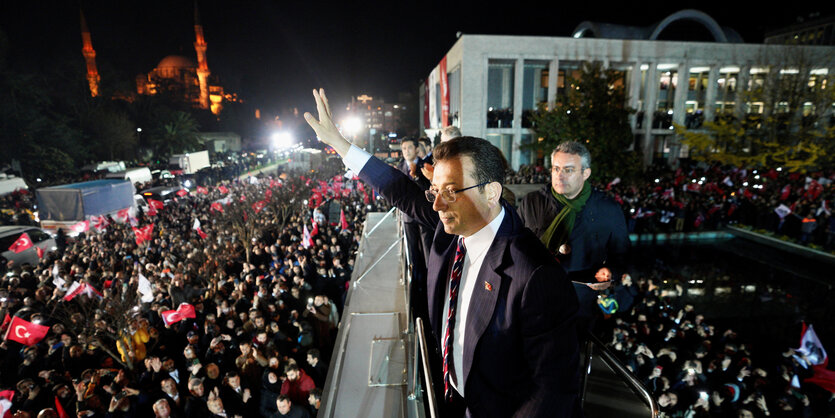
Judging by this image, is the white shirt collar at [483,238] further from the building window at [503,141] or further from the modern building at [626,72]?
the building window at [503,141]

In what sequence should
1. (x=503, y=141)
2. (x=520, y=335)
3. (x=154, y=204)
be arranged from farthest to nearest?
1. (x=503, y=141)
2. (x=154, y=204)
3. (x=520, y=335)

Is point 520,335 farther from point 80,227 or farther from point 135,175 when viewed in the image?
point 135,175

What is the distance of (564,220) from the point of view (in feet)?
10.3

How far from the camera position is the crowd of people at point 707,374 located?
5246 mm

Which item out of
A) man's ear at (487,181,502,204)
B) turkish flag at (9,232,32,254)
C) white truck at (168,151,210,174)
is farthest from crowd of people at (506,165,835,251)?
white truck at (168,151,210,174)

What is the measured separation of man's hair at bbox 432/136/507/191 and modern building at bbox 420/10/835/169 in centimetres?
2417

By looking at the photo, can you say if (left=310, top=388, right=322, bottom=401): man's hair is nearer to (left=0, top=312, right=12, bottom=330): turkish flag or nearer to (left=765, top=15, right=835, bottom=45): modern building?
(left=0, top=312, right=12, bottom=330): turkish flag

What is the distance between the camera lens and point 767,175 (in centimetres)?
2039

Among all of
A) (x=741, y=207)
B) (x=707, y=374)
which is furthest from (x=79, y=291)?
(x=741, y=207)

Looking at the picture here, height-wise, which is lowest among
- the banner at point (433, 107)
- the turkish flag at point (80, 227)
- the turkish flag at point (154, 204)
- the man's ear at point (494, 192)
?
the turkish flag at point (80, 227)

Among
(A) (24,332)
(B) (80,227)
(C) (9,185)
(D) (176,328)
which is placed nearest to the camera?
(A) (24,332)

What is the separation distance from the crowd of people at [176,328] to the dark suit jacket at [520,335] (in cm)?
360

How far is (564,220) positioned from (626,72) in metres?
33.1

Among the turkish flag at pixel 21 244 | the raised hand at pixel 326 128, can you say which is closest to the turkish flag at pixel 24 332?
the turkish flag at pixel 21 244
